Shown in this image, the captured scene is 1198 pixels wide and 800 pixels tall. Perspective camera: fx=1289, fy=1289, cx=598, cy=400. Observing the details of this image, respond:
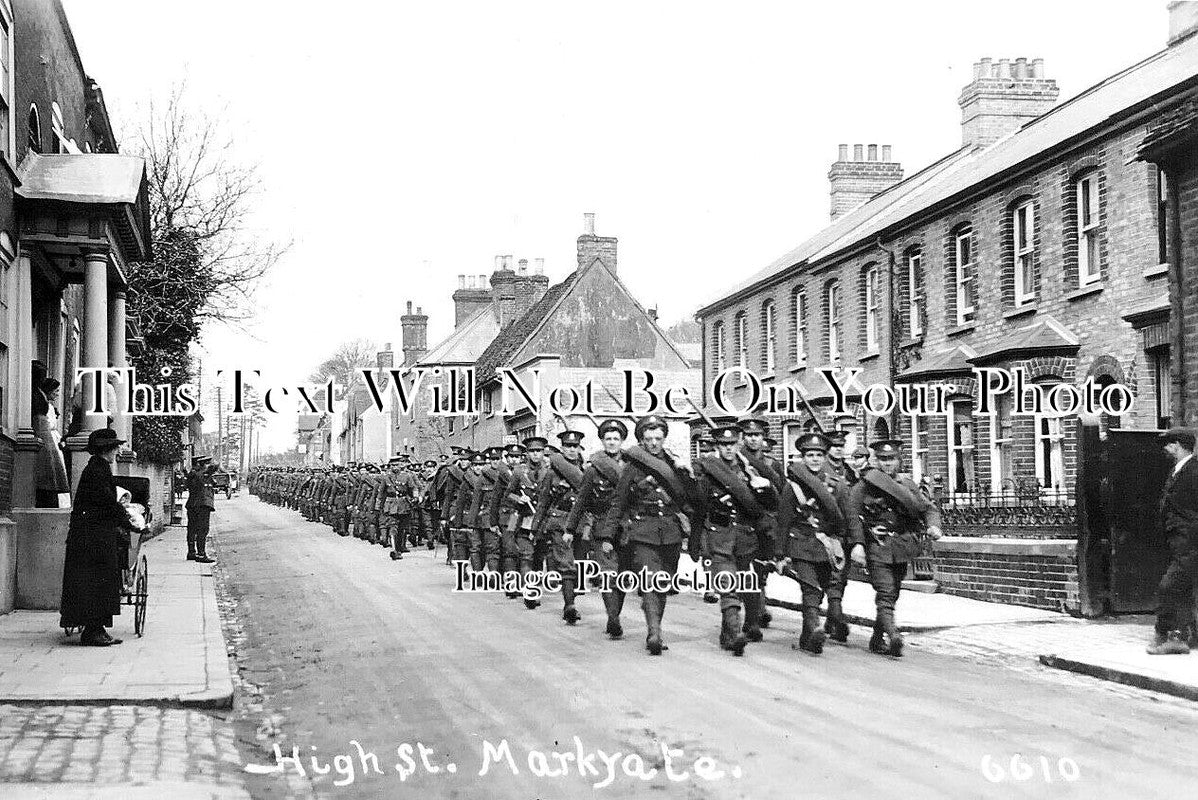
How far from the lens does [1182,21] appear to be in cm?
2178

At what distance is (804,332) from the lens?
30.8 meters

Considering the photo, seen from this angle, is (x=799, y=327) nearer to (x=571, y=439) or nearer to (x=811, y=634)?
(x=571, y=439)

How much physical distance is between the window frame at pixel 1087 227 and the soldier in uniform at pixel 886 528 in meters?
9.66

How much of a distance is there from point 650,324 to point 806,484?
36149 mm

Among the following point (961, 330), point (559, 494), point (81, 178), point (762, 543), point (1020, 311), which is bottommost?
point (762, 543)

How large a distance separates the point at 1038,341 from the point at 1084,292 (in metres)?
0.99

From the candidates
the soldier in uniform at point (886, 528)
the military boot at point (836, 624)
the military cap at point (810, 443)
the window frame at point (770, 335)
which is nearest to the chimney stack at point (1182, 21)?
the window frame at point (770, 335)

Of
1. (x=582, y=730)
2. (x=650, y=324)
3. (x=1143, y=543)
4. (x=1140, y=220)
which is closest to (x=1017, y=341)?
(x=1140, y=220)

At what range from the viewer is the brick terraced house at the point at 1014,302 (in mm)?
15477

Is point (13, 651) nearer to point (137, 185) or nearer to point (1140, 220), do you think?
point (137, 185)

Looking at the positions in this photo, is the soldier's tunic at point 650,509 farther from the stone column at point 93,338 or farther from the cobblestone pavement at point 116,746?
the stone column at point 93,338

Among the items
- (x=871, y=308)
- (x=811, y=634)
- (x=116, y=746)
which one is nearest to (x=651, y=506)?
(x=811, y=634)

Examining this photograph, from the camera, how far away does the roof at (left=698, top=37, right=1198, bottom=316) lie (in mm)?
19372

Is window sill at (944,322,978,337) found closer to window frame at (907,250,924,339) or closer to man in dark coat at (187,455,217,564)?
window frame at (907,250,924,339)
